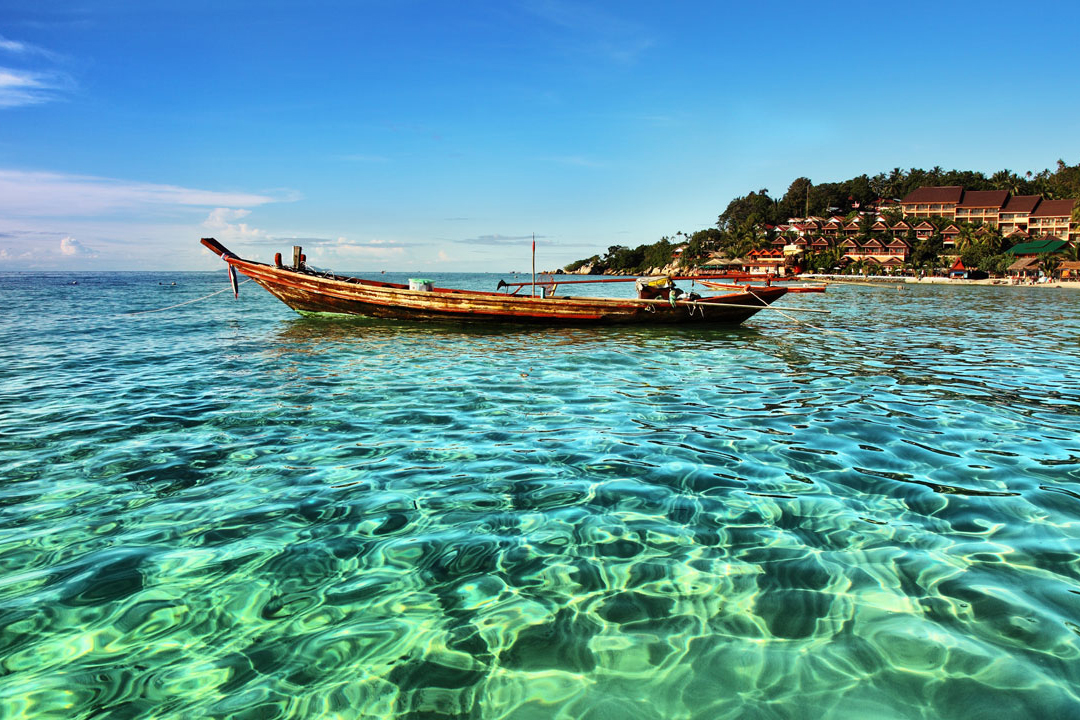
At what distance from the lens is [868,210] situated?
134375mm

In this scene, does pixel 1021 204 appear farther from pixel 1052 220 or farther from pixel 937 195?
pixel 937 195

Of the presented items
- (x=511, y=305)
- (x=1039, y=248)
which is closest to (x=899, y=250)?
(x=1039, y=248)

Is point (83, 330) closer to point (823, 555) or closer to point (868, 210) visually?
point (823, 555)

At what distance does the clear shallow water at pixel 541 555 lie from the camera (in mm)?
2771

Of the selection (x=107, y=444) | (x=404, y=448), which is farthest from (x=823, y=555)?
(x=107, y=444)

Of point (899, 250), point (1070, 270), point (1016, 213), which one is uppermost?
point (1016, 213)

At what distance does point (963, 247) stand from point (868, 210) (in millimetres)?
50223

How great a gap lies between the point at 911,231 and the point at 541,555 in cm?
12040

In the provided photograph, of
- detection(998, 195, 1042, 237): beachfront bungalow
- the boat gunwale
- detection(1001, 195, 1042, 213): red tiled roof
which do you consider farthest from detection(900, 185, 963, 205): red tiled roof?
the boat gunwale

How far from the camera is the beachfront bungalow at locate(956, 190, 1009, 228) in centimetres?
10669

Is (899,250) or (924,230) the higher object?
(924,230)

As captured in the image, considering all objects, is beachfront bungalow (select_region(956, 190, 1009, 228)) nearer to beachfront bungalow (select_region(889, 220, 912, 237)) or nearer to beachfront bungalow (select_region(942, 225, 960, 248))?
beachfront bungalow (select_region(942, 225, 960, 248))

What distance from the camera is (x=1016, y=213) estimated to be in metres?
104

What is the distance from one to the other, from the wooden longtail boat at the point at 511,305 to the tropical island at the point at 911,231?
189ft
